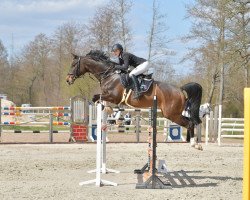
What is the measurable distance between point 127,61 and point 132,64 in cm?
20

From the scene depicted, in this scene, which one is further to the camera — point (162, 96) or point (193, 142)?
point (162, 96)

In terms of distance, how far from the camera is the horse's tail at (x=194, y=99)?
26.7ft

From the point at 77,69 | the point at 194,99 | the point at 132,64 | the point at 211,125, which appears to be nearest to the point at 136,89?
the point at 132,64

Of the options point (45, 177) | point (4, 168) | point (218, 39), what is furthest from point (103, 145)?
point (218, 39)

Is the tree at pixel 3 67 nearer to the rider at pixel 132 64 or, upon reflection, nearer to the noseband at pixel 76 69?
the noseband at pixel 76 69

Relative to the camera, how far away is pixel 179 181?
7625mm

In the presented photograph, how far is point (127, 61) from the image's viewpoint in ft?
25.7

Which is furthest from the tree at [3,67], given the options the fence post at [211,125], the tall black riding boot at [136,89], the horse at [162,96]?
the tall black riding boot at [136,89]

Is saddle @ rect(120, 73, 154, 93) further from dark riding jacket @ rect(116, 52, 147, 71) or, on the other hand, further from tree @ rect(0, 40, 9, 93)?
tree @ rect(0, 40, 9, 93)

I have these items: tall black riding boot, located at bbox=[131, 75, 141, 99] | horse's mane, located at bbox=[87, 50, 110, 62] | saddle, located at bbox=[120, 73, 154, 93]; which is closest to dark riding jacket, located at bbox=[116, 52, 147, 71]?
saddle, located at bbox=[120, 73, 154, 93]

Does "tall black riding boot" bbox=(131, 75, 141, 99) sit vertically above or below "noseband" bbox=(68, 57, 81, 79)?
below

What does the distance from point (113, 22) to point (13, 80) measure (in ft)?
57.4

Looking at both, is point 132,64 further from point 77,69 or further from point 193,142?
point 193,142

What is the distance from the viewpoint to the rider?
784 centimetres
